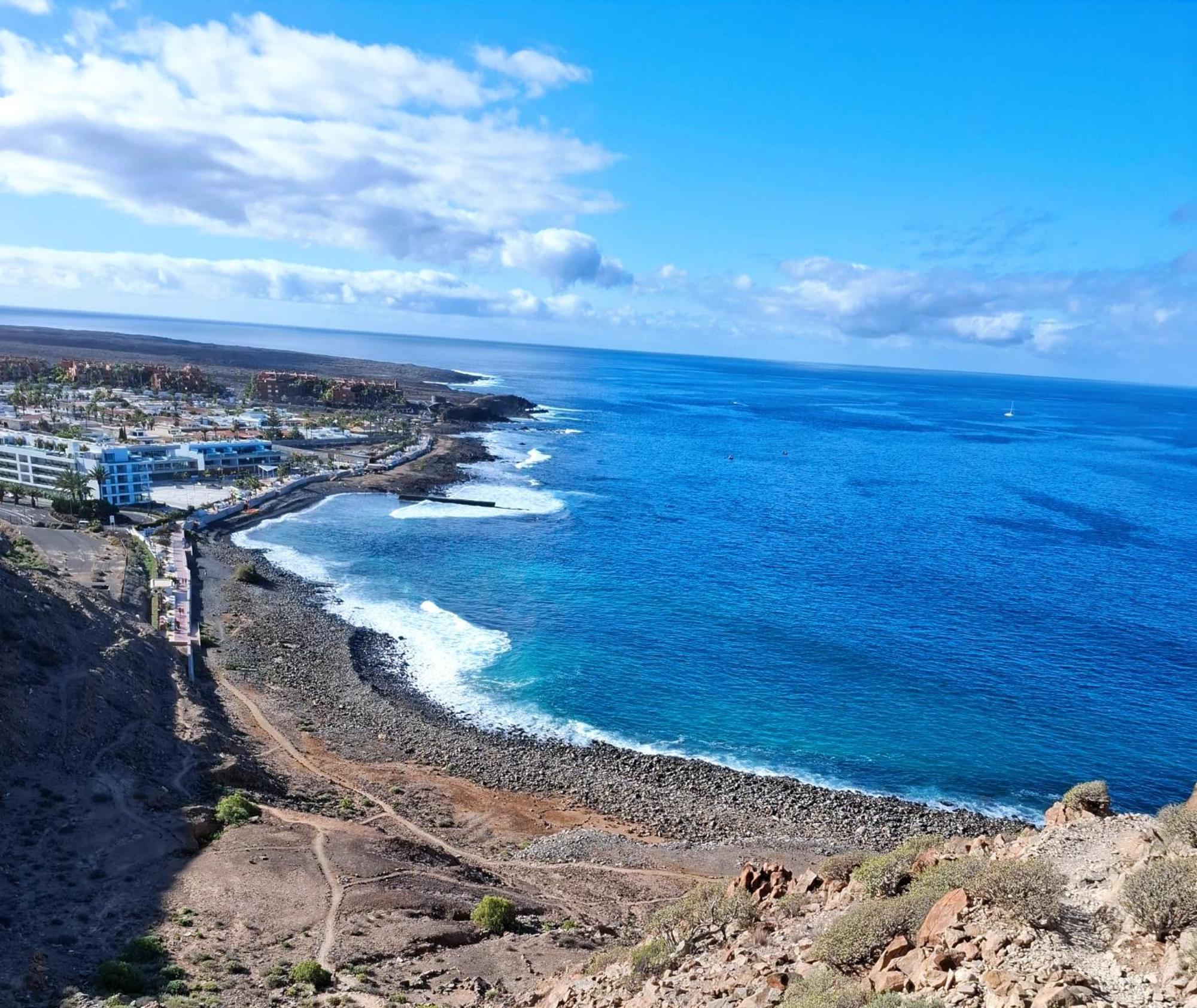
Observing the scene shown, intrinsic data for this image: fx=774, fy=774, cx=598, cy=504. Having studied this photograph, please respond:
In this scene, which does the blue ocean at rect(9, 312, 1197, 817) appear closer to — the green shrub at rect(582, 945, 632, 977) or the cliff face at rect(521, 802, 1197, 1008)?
the cliff face at rect(521, 802, 1197, 1008)

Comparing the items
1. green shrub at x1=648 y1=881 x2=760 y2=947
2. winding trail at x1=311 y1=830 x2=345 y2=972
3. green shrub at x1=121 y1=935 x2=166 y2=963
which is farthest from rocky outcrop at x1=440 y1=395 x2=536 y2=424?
green shrub at x1=648 y1=881 x2=760 y2=947

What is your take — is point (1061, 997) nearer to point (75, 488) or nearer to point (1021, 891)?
point (1021, 891)

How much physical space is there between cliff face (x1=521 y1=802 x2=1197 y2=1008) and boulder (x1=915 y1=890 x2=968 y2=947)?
0.03 metres

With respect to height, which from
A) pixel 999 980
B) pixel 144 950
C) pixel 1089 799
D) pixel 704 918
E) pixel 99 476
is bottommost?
pixel 144 950

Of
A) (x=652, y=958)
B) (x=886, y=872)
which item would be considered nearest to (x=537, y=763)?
(x=652, y=958)

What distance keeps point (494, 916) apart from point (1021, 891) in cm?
1570

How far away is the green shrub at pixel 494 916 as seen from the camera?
23.8m

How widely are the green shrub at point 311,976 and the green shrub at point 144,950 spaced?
11.8 ft

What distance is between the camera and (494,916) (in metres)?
24.0

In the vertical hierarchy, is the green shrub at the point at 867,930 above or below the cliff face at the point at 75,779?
above

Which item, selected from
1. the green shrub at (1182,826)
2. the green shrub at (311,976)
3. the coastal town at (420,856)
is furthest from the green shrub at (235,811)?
the green shrub at (1182,826)

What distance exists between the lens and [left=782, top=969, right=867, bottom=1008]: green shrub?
511 inches

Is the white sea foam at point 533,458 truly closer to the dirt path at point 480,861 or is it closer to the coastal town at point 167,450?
the coastal town at point 167,450

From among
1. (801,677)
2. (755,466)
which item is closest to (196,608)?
(801,677)
